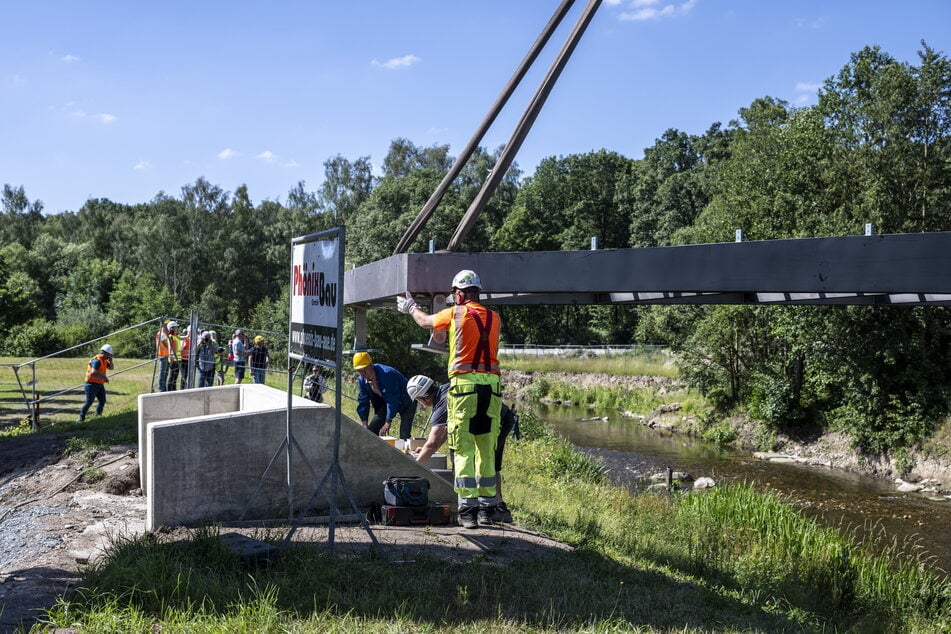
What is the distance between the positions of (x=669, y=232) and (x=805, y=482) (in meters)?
40.3

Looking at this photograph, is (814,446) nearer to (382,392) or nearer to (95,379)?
(382,392)

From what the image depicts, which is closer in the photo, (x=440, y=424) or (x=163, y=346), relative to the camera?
(x=440, y=424)

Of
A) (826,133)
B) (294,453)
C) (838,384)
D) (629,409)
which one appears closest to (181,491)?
Answer: (294,453)

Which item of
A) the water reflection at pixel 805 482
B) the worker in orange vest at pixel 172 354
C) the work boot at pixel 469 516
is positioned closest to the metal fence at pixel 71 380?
the worker in orange vest at pixel 172 354

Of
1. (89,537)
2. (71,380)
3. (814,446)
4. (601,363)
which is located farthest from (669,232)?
(89,537)

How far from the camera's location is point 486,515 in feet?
23.3

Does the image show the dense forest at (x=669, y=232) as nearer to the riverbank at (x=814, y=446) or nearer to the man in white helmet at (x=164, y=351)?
the riverbank at (x=814, y=446)

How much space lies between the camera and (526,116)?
376 inches

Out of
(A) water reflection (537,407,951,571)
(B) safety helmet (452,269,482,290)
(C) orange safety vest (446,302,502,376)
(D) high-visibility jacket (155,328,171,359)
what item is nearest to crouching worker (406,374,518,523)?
(C) orange safety vest (446,302,502,376)

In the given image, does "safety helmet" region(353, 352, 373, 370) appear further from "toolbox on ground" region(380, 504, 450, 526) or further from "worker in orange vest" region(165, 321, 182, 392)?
"worker in orange vest" region(165, 321, 182, 392)

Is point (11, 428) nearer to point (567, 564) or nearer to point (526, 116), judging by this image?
point (526, 116)

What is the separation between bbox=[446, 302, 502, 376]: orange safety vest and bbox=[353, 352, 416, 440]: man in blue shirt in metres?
2.78

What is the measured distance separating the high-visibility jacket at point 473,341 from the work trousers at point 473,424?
77 mm

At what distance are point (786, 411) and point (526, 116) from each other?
69.8 feet
